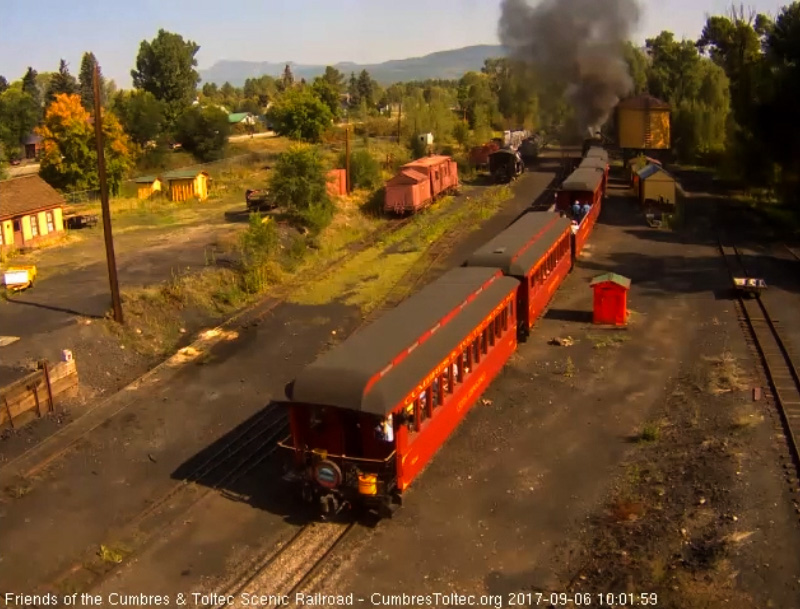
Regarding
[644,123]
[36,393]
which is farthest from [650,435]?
[644,123]

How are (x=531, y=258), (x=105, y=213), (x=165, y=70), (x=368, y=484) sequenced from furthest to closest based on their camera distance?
(x=165, y=70) → (x=105, y=213) → (x=531, y=258) → (x=368, y=484)

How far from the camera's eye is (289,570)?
40.4 feet

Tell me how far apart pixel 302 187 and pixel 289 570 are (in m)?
27.4

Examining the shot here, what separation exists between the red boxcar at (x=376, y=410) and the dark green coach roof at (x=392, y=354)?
18 millimetres

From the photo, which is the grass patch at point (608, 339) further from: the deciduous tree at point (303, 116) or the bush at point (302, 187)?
the deciduous tree at point (303, 116)

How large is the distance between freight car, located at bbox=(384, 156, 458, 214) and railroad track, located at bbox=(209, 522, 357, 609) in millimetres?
31780

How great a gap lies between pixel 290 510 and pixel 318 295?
51.2 feet

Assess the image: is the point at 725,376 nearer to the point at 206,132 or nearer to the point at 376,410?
the point at 376,410

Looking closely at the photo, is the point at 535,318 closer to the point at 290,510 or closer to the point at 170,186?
the point at 290,510

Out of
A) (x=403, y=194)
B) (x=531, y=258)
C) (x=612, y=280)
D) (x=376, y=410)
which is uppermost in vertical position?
(x=403, y=194)

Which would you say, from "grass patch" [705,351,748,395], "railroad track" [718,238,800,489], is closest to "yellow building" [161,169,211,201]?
"railroad track" [718,238,800,489]

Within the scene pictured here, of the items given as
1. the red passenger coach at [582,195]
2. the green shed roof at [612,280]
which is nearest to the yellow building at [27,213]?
the red passenger coach at [582,195]

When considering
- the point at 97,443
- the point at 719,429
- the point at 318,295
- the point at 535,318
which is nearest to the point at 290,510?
the point at 97,443

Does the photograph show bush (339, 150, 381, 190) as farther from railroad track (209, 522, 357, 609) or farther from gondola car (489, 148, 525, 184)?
railroad track (209, 522, 357, 609)
